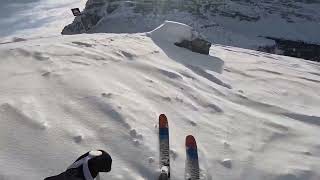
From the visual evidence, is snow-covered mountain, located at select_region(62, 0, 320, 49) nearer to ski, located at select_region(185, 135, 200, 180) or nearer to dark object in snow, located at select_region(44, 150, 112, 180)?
ski, located at select_region(185, 135, 200, 180)

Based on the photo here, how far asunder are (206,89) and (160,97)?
1.35 meters

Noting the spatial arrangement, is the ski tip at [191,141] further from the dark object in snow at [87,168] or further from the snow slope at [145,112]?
the dark object in snow at [87,168]

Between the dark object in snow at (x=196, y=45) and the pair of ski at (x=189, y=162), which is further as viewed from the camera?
the dark object in snow at (x=196, y=45)

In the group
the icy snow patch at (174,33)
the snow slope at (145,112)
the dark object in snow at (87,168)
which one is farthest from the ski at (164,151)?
the icy snow patch at (174,33)

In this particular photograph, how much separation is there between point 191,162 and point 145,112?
188 centimetres

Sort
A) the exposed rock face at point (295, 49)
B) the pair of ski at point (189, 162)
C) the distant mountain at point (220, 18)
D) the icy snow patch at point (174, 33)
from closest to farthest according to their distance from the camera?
the pair of ski at point (189, 162) < the icy snow patch at point (174, 33) < the exposed rock face at point (295, 49) < the distant mountain at point (220, 18)

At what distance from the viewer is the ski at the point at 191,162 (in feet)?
17.4

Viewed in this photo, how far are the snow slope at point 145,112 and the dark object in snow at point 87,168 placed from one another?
1.16m

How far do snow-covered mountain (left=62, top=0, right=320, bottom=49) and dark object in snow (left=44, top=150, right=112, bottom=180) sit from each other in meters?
55.1

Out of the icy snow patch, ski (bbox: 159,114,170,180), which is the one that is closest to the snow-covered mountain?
the icy snow patch

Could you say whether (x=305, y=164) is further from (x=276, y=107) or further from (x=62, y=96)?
(x=62, y=96)

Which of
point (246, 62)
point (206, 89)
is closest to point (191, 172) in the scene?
point (206, 89)

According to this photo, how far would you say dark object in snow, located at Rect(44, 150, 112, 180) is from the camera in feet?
13.0

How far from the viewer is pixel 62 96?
7262mm
